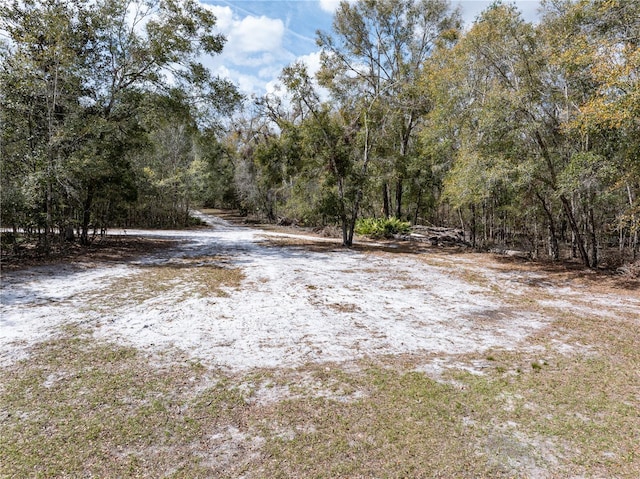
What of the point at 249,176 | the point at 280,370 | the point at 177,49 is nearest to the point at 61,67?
the point at 177,49

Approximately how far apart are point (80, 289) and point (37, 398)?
138 inches

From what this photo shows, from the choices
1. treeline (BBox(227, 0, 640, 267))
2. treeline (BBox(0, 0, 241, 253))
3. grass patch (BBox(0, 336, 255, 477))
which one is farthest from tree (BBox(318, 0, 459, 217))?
grass patch (BBox(0, 336, 255, 477))

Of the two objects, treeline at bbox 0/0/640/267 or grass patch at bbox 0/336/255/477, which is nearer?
grass patch at bbox 0/336/255/477

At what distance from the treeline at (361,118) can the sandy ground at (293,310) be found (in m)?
2.39

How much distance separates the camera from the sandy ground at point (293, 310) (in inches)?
153

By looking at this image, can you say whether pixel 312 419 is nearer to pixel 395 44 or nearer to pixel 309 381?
pixel 309 381

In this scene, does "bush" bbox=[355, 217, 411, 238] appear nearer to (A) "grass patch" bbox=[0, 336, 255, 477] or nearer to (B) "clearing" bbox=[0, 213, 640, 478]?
(B) "clearing" bbox=[0, 213, 640, 478]

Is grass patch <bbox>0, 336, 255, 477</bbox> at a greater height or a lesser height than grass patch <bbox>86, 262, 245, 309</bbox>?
lesser

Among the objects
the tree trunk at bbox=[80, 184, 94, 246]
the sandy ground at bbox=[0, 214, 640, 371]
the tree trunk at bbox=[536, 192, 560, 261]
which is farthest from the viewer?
the tree trunk at bbox=[80, 184, 94, 246]

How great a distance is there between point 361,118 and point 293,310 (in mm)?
9697

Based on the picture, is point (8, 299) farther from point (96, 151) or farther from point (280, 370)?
point (96, 151)

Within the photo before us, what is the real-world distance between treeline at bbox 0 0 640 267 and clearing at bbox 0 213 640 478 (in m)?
3.10

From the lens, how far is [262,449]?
229cm

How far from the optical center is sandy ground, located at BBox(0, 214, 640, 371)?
12.8 feet
